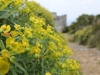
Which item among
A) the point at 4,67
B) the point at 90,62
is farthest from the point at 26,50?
the point at 90,62

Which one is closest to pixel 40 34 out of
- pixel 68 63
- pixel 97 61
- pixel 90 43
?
pixel 68 63

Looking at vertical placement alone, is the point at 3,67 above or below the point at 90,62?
above

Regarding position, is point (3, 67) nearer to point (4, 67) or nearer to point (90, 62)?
point (4, 67)

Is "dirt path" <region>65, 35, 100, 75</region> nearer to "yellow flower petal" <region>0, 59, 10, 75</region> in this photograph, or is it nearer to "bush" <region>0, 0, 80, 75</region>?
"bush" <region>0, 0, 80, 75</region>

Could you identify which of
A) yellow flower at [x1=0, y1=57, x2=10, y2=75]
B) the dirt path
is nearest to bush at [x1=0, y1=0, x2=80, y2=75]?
yellow flower at [x1=0, y1=57, x2=10, y2=75]

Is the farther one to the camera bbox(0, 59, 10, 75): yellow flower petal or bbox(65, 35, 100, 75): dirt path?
bbox(65, 35, 100, 75): dirt path

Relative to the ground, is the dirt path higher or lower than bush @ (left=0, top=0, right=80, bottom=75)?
lower

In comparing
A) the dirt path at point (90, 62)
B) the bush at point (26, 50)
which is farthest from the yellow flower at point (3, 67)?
the dirt path at point (90, 62)

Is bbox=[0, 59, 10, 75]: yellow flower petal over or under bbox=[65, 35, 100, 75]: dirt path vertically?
over

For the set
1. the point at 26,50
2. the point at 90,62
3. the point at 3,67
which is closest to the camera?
the point at 3,67

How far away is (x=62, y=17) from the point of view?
906 inches

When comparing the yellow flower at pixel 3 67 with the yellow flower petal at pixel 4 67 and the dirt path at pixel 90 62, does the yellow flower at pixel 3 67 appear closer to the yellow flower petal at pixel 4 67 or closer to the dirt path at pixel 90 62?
the yellow flower petal at pixel 4 67

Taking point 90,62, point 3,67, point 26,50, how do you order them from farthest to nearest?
point 90,62
point 26,50
point 3,67

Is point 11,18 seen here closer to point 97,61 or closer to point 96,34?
point 97,61
